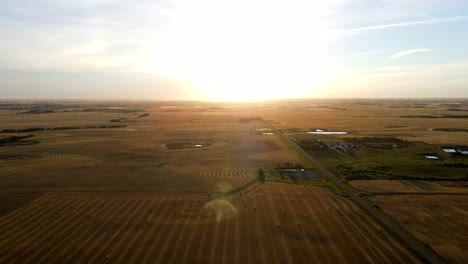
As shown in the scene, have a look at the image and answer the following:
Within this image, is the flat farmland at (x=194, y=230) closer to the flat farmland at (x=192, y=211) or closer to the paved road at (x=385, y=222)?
the flat farmland at (x=192, y=211)

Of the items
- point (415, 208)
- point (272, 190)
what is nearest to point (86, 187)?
point (272, 190)

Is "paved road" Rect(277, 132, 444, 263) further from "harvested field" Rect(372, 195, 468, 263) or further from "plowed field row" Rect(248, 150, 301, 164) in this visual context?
"plowed field row" Rect(248, 150, 301, 164)

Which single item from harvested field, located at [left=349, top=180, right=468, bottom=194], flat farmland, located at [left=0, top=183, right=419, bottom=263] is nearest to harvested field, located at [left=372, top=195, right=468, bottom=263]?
harvested field, located at [left=349, top=180, right=468, bottom=194]

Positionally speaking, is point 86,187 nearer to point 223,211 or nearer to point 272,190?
point 223,211

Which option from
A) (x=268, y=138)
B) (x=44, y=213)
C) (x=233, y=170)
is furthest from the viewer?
(x=268, y=138)

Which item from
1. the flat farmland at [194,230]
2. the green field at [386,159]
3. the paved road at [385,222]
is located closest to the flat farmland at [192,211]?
the flat farmland at [194,230]

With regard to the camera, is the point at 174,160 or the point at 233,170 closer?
the point at 233,170

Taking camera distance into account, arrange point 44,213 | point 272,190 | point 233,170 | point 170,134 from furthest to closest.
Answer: point 170,134 < point 233,170 < point 272,190 < point 44,213
